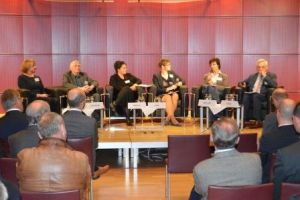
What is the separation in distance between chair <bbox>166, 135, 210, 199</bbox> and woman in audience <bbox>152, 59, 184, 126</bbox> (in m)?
3.27

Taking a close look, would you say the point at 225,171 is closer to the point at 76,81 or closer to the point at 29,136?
the point at 29,136

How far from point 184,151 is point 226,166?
188cm

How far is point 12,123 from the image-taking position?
466cm

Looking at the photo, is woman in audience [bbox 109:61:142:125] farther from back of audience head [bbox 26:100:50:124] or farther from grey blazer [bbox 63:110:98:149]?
back of audience head [bbox 26:100:50:124]

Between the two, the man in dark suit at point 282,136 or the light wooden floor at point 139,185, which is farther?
the light wooden floor at point 139,185

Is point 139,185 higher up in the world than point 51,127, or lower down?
lower down

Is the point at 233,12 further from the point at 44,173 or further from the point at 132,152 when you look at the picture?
the point at 44,173

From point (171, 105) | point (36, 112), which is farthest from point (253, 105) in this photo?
point (36, 112)

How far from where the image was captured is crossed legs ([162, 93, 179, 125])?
808 cm

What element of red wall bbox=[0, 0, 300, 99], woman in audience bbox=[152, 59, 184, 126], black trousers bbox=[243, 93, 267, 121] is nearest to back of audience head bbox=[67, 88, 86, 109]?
woman in audience bbox=[152, 59, 184, 126]

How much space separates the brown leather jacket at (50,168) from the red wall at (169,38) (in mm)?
6906

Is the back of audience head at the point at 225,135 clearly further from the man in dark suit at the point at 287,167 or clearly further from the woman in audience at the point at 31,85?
the woman in audience at the point at 31,85

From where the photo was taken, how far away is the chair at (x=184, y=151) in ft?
15.5

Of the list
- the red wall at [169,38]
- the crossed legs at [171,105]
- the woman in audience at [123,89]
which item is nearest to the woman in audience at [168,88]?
the crossed legs at [171,105]
